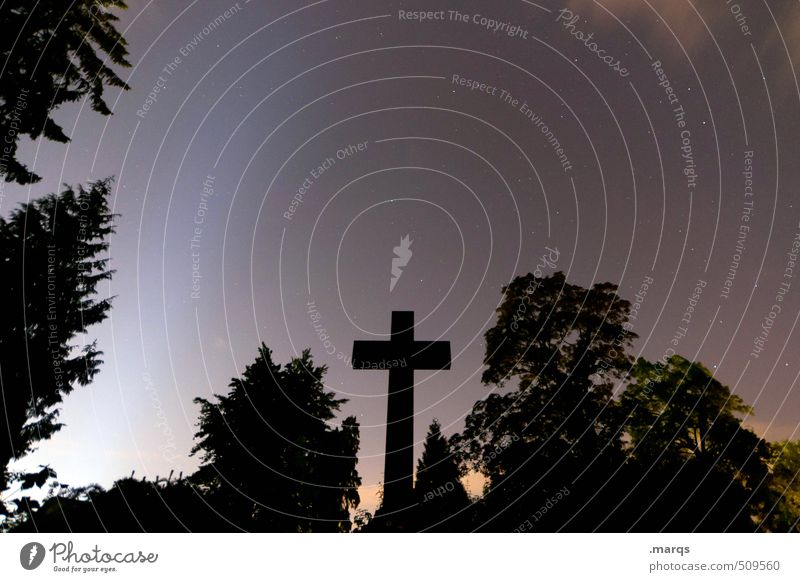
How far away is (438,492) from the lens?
4.44 metres

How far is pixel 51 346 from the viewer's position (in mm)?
4176

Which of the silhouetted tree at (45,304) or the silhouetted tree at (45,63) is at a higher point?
the silhouetted tree at (45,63)

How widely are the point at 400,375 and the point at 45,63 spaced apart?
4811 mm

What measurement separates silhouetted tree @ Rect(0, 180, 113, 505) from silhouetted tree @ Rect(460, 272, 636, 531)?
459 centimetres

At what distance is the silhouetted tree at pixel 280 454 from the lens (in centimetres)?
473

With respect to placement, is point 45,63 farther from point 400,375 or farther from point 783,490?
point 783,490

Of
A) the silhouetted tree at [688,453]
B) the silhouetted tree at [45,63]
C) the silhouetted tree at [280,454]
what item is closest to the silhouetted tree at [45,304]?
the silhouetted tree at [45,63]

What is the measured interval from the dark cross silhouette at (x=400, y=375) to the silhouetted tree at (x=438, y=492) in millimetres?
185

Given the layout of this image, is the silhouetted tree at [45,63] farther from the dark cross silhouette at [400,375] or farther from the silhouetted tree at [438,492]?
the silhouetted tree at [438,492]

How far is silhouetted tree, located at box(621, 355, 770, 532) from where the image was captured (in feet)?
14.9

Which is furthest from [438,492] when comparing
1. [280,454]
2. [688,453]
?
[688,453]
